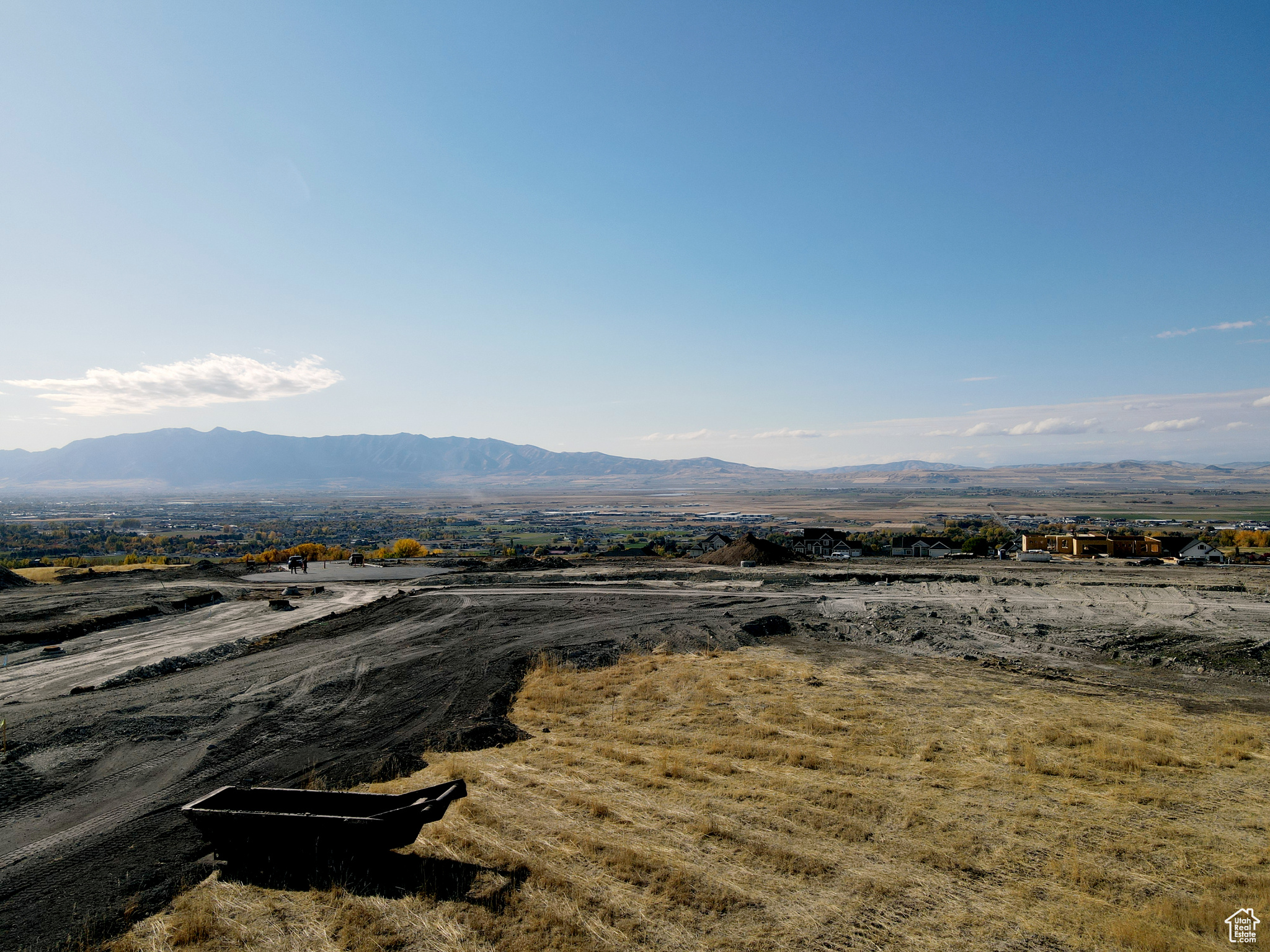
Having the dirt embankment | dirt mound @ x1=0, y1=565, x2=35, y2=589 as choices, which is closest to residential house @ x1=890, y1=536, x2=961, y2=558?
the dirt embankment

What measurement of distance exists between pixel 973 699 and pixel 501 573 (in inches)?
1577

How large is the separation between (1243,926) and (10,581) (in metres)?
64.0

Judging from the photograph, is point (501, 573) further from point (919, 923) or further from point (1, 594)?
point (919, 923)

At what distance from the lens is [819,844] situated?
8.37 m

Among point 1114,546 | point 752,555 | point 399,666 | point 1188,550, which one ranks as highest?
point 399,666

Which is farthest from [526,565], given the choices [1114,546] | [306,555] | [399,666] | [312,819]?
[1114,546]

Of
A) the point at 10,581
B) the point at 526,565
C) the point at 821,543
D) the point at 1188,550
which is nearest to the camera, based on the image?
the point at 10,581

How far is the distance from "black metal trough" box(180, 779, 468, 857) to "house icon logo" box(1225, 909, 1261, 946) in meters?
8.88

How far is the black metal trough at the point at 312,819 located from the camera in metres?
7.57

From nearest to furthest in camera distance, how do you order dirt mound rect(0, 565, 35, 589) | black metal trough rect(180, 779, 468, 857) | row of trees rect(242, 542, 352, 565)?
black metal trough rect(180, 779, 468, 857) → dirt mound rect(0, 565, 35, 589) → row of trees rect(242, 542, 352, 565)

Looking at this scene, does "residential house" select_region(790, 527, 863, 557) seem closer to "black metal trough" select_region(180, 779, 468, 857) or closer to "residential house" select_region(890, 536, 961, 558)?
"residential house" select_region(890, 536, 961, 558)

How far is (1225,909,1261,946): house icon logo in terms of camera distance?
246 inches

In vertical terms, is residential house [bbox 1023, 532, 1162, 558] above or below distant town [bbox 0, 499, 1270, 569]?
above

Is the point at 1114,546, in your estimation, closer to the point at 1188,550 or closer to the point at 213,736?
the point at 1188,550
